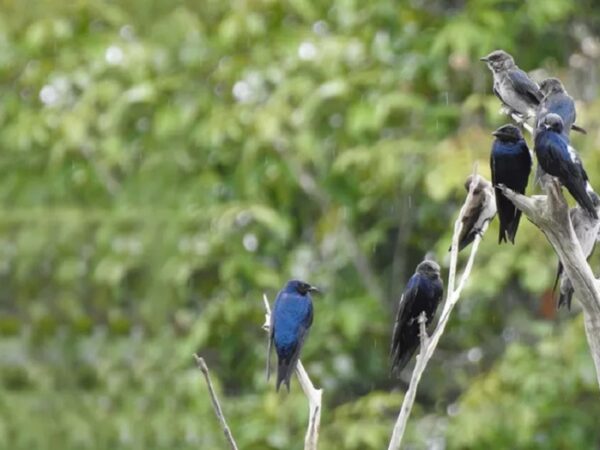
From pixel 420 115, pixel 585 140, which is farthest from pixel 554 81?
pixel 420 115

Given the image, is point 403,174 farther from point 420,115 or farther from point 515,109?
point 515,109

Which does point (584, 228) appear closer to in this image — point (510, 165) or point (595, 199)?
point (595, 199)

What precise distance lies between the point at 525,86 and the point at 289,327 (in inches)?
42.8

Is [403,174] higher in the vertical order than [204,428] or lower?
higher

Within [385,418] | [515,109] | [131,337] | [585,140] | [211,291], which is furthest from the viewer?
[211,291]

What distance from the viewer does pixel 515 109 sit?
4.61 m

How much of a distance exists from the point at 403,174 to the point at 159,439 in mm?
1888

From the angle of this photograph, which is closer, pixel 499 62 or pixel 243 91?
pixel 499 62

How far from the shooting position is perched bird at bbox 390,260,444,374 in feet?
15.3

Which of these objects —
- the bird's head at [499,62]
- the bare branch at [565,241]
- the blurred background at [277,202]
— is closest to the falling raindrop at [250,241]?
the blurred background at [277,202]

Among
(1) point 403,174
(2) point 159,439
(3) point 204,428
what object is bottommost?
(3) point 204,428

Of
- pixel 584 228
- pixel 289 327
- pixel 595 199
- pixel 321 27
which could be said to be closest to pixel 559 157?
pixel 595 199

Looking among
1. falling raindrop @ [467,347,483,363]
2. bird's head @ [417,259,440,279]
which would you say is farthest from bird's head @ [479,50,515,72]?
falling raindrop @ [467,347,483,363]

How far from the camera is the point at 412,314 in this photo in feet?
15.4
